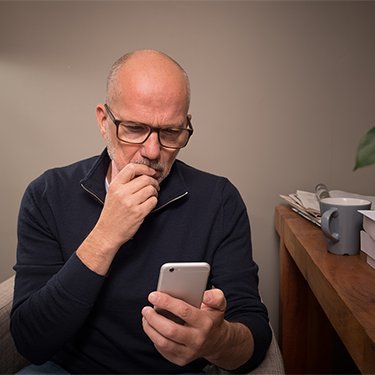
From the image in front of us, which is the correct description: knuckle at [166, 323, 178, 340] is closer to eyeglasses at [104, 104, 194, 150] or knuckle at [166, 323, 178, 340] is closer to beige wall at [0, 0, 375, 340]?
eyeglasses at [104, 104, 194, 150]

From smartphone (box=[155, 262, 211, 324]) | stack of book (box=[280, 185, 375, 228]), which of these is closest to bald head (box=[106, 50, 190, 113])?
smartphone (box=[155, 262, 211, 324])

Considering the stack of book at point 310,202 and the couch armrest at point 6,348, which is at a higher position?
the stack of book at point 310,202

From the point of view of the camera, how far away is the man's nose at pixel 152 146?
0.92 m

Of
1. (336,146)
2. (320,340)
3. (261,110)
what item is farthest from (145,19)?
(320,340)

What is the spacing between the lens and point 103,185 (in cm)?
104

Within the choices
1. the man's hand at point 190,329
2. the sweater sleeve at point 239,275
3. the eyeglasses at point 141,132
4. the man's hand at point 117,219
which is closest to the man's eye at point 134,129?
the eyeglasses at point 141,132

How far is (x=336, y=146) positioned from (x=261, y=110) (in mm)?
413

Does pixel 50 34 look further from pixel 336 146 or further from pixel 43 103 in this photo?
pixel 336 146

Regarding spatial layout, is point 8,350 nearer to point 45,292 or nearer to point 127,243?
point 45,292

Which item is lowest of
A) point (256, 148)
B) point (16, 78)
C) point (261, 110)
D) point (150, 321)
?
point (150, 321)

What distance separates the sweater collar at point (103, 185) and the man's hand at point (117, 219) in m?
0.14

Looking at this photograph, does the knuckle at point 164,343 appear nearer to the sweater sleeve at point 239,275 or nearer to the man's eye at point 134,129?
the sweater sleeve at point 239,275

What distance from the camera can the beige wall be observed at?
5.30 feet

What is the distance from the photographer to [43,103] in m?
1.70
